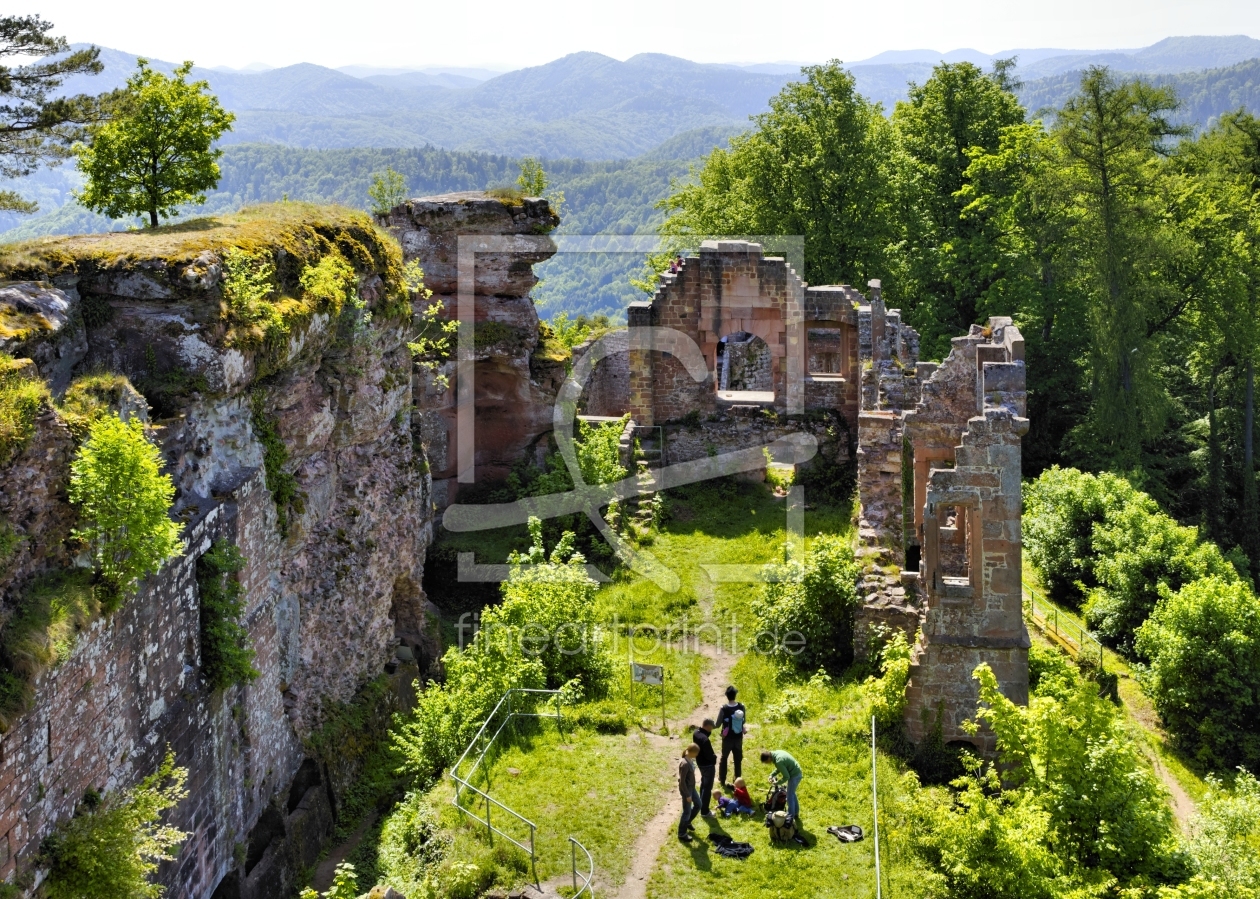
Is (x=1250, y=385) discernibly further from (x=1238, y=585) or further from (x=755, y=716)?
(x=755, y=716)

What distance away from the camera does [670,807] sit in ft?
44.8

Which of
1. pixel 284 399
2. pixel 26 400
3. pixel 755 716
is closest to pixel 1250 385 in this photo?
pixel 755 716

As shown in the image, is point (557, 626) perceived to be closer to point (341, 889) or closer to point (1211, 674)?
point (341, 889)

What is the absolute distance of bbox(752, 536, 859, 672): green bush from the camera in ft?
56.3

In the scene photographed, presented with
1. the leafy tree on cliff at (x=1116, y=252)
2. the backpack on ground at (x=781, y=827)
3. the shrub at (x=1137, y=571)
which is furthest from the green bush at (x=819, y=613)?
the leafy tree on cliff at (x=1116, y=252)

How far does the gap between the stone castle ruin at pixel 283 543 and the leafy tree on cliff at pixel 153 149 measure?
80.7 inches

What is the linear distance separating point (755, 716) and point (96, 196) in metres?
11.2

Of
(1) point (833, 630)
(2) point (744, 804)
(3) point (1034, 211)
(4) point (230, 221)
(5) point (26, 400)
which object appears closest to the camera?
(5) point (26, 400)

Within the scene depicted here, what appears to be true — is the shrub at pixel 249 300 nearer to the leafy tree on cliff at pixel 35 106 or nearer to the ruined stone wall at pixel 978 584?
the leafy tree on cliff at pixel 35 106

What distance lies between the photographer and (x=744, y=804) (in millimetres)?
13344

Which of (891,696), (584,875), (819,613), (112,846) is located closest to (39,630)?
(112,846)

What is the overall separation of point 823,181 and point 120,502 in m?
26.7

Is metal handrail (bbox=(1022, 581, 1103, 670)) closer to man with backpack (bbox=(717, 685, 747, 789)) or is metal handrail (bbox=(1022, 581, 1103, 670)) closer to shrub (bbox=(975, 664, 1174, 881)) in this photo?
shrub (bbox=(975, 664, 1174, 881))

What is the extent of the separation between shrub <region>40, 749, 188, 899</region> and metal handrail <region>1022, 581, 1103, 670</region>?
47.5ft
